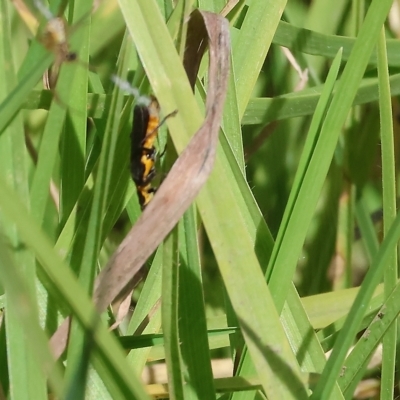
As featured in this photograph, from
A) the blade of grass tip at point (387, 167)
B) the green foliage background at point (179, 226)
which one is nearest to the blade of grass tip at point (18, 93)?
the green foliage background at point (179, 226)

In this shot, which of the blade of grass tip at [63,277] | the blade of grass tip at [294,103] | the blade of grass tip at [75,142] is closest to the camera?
the blade of grass tip at [63,277]

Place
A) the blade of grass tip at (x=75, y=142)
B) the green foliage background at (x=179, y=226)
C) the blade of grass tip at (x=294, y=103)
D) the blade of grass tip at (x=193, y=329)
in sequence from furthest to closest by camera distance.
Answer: the blade of grass tip at (x=294, y=103) < the blade of grass tip at (x=75, y=142) < the blade of grass tip at (x=193, y=329) < the green foliage background at (x=179, y=226)

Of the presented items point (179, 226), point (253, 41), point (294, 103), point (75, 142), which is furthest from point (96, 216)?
Result: point (294, 103)

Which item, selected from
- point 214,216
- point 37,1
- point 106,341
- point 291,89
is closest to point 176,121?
point 214,216

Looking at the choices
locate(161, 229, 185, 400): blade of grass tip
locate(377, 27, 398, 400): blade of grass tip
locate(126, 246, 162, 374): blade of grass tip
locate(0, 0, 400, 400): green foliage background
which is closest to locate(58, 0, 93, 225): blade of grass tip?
locate(0, 0, 400, 400): green foliage background

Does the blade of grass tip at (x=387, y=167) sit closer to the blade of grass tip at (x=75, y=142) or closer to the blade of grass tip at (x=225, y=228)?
the blade of grass tip at (x=225, y=228)

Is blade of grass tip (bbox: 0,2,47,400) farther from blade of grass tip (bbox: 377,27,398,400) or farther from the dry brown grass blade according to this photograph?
blade of grass tip (bbox: 377,27,398,400)
